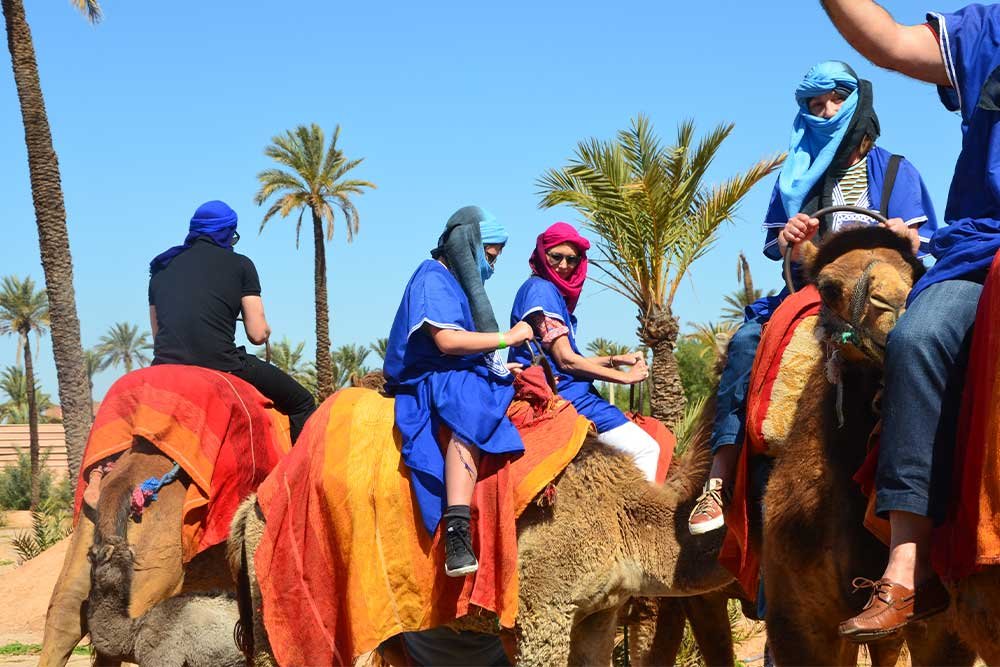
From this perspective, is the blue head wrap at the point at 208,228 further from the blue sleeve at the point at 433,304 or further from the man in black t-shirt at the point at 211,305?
the blue sleeve at the point at 433,304

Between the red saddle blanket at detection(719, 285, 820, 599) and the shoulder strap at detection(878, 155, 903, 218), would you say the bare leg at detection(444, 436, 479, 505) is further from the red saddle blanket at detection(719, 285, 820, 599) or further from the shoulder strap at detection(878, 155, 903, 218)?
the shoulder strap at detection(878, 155, 903, 218)

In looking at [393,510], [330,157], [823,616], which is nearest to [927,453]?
[823,616]

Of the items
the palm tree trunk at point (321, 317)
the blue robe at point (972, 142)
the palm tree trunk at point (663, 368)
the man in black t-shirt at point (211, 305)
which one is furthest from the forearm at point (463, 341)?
the palm tree trunk at point (321, 317)

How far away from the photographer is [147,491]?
249 inches

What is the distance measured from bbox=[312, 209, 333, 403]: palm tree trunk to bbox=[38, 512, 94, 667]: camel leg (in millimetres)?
23262

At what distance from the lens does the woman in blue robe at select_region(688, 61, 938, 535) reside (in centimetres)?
502

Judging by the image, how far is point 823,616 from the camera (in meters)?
4.15

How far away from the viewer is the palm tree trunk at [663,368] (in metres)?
14.3

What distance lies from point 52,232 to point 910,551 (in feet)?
49.3

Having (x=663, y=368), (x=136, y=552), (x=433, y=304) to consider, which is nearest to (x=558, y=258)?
(x=433, y=304)

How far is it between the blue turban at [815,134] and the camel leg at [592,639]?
2337 mm

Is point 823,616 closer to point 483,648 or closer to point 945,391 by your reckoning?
point 945,391

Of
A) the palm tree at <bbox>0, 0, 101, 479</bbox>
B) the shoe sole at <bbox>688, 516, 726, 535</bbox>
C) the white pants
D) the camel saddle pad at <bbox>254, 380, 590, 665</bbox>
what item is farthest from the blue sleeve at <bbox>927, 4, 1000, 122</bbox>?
the palm tree at <bbox>0, 0, 101, 479</bbox>

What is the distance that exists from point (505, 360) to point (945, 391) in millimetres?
3102
